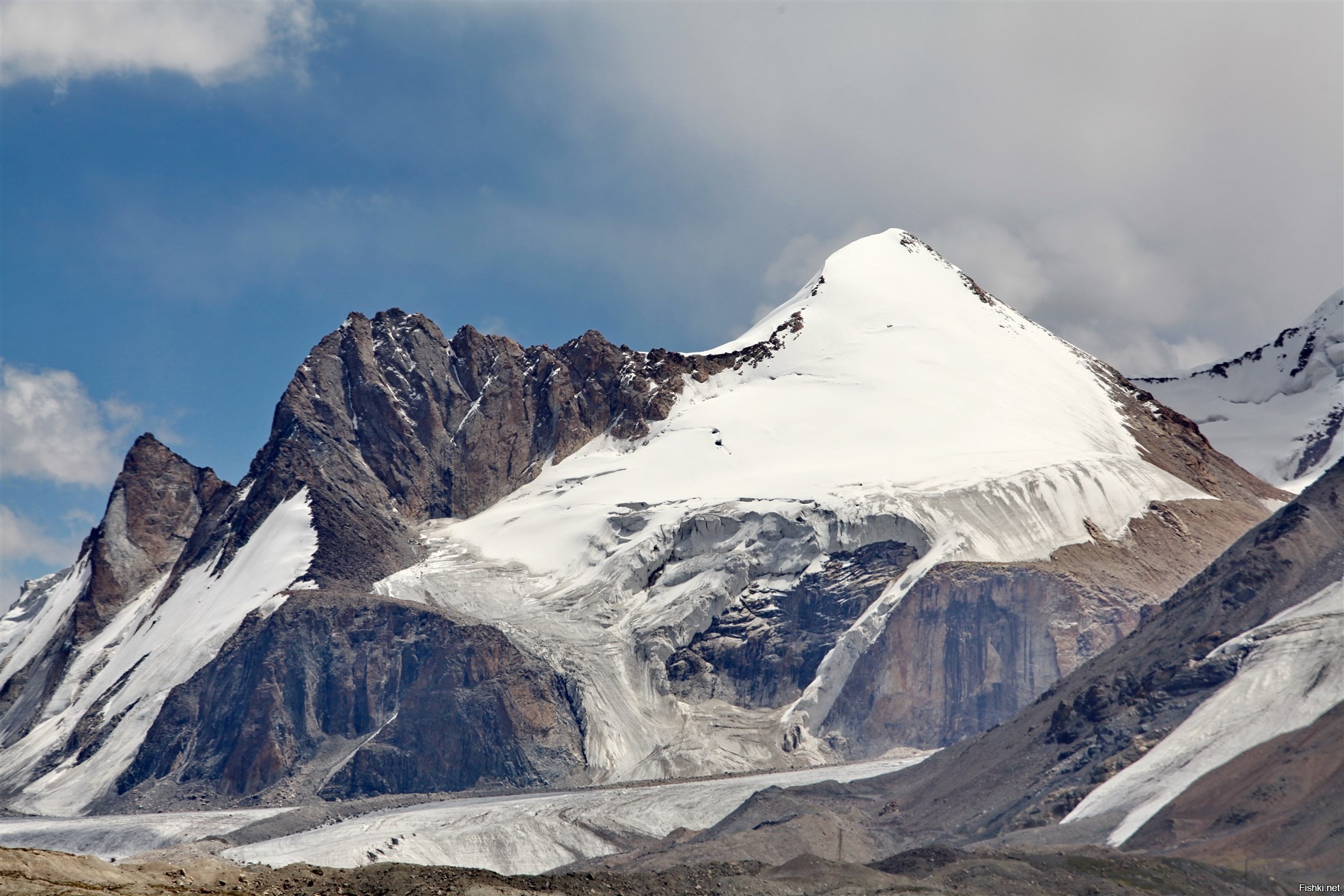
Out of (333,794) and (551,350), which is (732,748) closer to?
(333,794)

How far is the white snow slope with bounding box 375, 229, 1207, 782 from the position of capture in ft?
360

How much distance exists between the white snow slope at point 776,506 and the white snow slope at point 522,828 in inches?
450

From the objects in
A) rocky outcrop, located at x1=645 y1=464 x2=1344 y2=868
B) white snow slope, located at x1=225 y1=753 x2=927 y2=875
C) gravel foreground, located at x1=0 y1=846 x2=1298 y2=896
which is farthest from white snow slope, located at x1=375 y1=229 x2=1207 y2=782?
gravel foreground, located at x1=0 y1=846 x2=1298 y2=896

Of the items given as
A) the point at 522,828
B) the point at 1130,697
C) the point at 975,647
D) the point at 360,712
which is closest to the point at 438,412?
the point at 360,712

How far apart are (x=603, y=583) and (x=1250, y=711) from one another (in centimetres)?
6890

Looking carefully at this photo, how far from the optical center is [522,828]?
8362cm

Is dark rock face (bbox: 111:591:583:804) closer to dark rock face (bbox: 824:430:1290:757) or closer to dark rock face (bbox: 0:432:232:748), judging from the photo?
dark rock face (bbox: 824:430:1290:757)

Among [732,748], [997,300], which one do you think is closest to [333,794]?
[732,748]

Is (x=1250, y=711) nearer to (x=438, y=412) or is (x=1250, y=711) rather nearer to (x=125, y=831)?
(x=125, y=831)

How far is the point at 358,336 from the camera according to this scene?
532ft

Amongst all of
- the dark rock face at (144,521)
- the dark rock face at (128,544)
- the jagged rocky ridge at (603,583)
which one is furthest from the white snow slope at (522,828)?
the dark rock face at (144,521)

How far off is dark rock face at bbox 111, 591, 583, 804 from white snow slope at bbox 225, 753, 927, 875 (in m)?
11.6

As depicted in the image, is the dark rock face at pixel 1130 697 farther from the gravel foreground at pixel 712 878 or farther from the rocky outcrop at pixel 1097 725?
the gravel foreground at pixel 712 878

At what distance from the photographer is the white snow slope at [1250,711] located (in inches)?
2275
